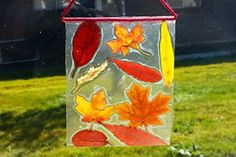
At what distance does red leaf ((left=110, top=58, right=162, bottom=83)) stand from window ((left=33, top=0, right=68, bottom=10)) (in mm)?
11415

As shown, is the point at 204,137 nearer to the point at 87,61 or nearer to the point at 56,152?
the point at 56,152

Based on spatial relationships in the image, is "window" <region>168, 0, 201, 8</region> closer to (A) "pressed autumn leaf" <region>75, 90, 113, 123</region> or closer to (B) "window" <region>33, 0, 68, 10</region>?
(B) "window" <region>33, 0, 68, 10</region>

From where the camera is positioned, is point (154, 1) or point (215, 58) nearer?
point (215, 58)

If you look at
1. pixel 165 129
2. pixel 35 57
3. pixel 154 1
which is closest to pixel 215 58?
pixel 154 1

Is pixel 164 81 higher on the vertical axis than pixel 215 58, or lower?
higher

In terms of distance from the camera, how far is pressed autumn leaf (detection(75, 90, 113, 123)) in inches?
123

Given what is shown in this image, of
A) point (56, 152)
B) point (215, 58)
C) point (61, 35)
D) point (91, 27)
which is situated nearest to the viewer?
point (91, 27)

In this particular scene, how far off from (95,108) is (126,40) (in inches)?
16.9

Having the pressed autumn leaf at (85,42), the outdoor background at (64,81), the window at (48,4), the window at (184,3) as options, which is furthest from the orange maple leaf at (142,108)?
the window at (184,3)

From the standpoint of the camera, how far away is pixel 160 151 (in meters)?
4.82

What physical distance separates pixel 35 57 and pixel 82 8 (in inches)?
67.9

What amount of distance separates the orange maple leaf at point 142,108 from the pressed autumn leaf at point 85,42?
12.5 inches

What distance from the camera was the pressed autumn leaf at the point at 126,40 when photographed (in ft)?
10.0

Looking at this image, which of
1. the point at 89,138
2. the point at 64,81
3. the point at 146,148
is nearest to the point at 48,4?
the point at 64,81
